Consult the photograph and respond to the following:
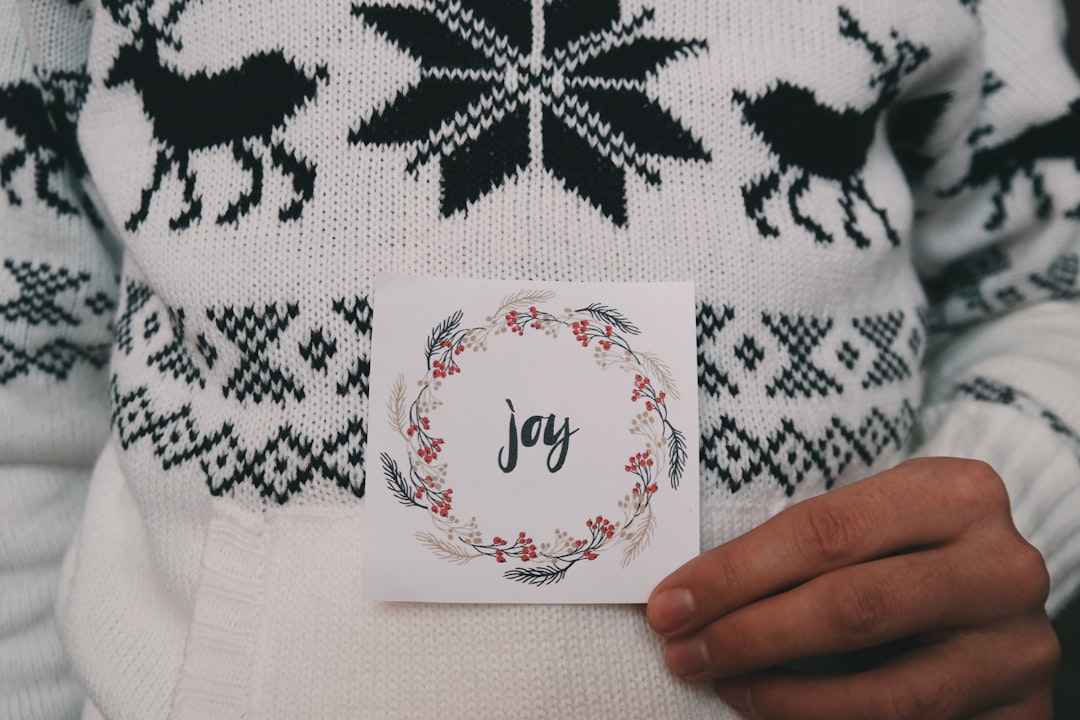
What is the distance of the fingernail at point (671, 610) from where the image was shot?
41 centimetres

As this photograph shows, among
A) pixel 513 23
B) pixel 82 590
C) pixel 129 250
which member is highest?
pixel 513 23

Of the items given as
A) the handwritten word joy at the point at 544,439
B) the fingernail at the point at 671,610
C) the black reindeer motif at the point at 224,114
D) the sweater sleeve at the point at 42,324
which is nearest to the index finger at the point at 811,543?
the fingernail at the point at 671,610

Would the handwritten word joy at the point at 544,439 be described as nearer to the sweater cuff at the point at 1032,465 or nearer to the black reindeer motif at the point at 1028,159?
the sweater cuff at the point at 1032,465

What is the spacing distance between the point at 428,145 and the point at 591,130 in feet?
0.35

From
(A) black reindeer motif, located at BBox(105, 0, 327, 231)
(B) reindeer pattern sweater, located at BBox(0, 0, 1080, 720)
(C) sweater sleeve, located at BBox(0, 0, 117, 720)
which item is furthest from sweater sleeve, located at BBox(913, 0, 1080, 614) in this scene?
(C) sweater sleeve, located at BBox(0, 0, 117, 720)

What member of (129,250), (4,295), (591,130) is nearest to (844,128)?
(591,130)

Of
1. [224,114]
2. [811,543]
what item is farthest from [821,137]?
[224,114]

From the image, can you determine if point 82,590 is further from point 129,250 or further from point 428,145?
point 428,145

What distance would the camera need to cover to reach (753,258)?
46 centimetres

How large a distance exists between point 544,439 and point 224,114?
30 cm

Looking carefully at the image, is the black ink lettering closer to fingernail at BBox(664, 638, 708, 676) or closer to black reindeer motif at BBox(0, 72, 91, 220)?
fingernail at BBox(664, 638, 708, 676)

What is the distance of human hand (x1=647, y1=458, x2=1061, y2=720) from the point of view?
408mm

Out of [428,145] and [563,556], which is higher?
[428,145]

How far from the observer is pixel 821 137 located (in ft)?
1.65
